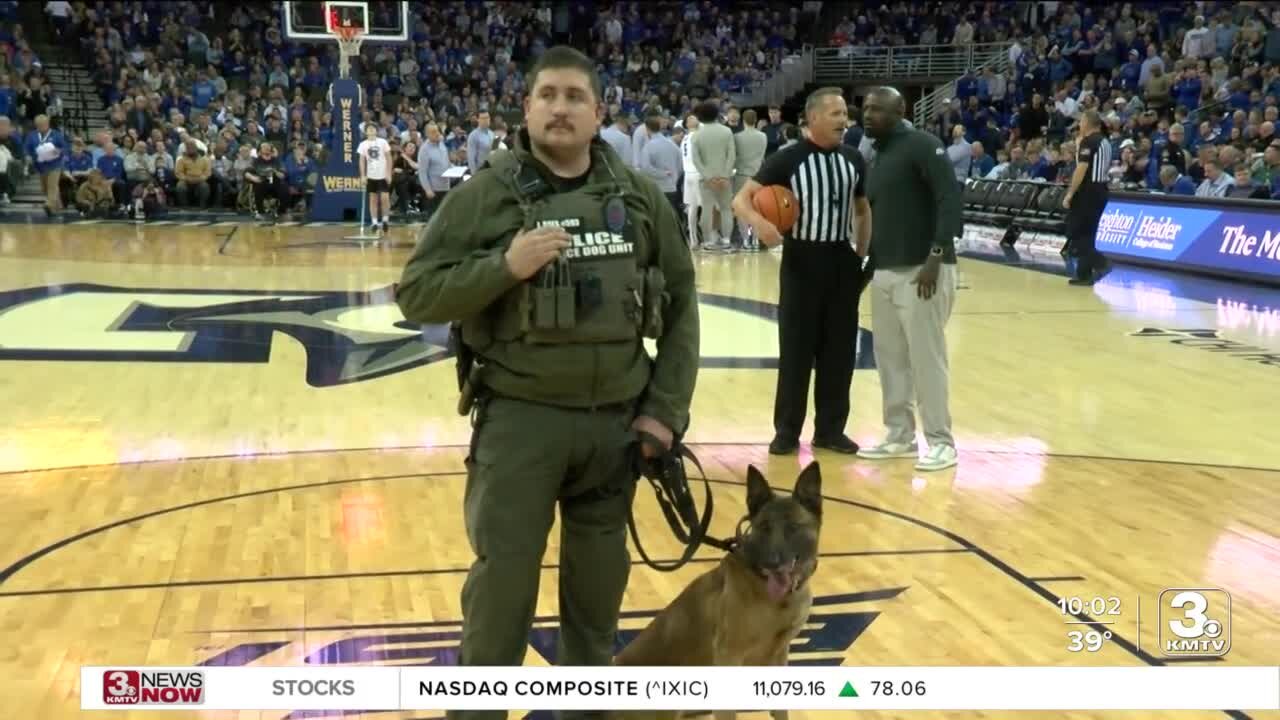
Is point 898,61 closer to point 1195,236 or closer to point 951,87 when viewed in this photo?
point 951,87

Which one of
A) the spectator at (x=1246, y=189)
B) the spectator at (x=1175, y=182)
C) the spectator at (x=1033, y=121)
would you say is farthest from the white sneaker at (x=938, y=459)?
the spectator at (x=1033, y=121)

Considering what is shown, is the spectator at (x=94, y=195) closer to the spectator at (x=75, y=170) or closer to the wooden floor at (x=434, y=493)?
the spectator at (x=75, y=170)

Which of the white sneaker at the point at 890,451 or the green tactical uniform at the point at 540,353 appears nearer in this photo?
the green tactical uniform at the point at 540,353

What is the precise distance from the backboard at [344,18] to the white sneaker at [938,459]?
15.9 meters

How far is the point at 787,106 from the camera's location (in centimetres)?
3222

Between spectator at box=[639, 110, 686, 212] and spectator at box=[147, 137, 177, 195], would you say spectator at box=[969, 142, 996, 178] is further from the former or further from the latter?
spectator at box=[147, 137, 177, 195]

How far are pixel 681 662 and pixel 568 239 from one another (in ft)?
3.78

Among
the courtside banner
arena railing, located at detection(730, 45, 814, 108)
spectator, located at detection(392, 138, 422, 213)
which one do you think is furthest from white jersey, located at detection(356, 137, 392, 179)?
arena railing, located at detection(730, 45, 814, 108)

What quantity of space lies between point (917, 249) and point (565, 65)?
11.7ft

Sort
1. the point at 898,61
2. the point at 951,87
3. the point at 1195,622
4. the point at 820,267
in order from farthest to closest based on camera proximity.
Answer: the point at 898,61, the point at 951,87, the point at 820,267, the point at 1195,622

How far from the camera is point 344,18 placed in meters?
19.8

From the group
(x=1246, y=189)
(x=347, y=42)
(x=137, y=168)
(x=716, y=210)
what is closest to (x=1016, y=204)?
A: (x=1246, y=189)

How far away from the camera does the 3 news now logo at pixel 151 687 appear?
11.0ft

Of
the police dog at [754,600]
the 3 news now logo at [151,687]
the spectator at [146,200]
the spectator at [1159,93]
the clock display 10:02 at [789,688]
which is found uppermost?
the spectator at [1159,93]
